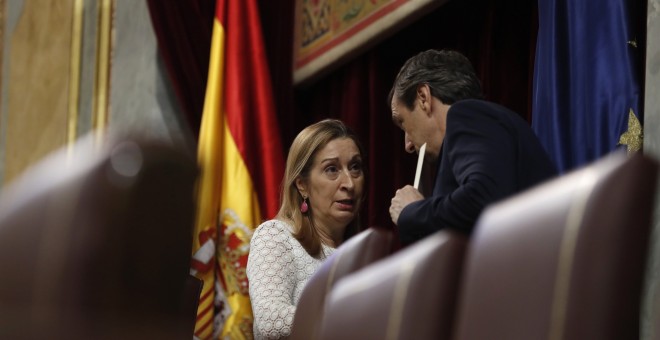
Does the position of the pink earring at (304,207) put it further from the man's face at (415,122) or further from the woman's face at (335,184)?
the man's face at (415,122)

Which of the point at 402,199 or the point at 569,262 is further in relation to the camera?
the point at 402,199

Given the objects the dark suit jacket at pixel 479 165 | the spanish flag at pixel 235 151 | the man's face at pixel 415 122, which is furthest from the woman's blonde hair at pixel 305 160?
the spanish flag at pixel 235 151

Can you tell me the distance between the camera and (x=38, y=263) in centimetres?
42

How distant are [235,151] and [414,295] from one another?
3252 mm

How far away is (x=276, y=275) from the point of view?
2367 mm

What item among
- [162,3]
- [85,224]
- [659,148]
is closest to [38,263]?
[85,224]

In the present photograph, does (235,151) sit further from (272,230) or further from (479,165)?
(479,165)

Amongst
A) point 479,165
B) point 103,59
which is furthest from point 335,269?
point 103,59

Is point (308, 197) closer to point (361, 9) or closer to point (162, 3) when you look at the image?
point (361, 9)

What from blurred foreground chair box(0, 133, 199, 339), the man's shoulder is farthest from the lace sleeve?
blurred foreground chair box(0, 133, 199, 339)

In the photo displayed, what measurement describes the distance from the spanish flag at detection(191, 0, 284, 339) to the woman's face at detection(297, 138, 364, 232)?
868 mm

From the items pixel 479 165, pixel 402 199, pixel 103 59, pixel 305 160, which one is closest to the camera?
pixel 479 165

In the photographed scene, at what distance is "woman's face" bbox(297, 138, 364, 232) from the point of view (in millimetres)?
2707

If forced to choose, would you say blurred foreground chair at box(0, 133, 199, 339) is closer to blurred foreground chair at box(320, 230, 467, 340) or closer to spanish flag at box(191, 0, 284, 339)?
blurred foreground chair at box(320, 230, 467, 340)
